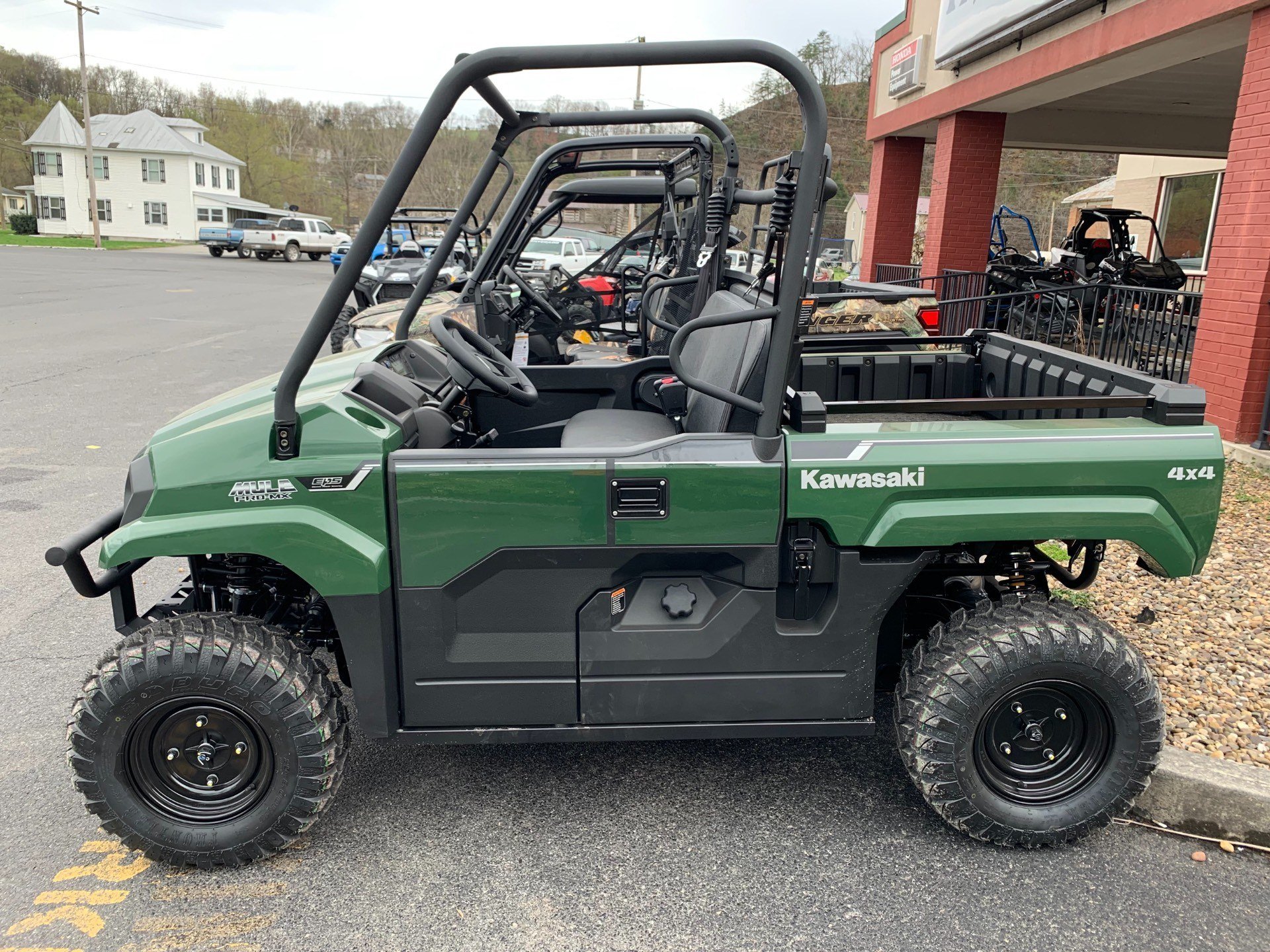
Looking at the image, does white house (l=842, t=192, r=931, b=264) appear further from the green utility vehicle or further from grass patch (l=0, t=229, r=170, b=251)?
the green utility vehicle

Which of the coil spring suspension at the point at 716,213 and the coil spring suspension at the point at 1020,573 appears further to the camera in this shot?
the coil spring suspension at the point at 716,213

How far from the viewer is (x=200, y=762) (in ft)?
9.07

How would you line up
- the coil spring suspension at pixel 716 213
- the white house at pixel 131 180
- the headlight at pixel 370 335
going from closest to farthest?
the coil spring suspension at pixel 716 213, the headlight at pixel 370 335, the white house at pixel 131 180

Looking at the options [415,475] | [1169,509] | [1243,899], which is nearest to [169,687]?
[415,475]

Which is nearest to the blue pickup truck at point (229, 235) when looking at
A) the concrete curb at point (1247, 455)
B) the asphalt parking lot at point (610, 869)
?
the concrete curb at point (1247, 455)

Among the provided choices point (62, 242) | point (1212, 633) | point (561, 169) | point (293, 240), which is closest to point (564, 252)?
point (561, 169)

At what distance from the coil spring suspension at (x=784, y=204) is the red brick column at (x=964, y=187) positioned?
12.4 meters

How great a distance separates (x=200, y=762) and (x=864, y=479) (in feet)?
6.69

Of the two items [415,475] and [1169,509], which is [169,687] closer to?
[415,475]

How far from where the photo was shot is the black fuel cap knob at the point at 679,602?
2.75m

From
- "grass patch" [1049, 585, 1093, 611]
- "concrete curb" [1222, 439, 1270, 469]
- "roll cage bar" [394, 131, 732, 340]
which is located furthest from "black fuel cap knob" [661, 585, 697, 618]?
"concrete curb" [1222, 439, 1270, 469]

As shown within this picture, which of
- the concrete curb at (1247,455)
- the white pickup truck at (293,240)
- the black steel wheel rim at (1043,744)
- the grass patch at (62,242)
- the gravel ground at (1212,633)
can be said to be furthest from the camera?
the grass patch at (62,242)

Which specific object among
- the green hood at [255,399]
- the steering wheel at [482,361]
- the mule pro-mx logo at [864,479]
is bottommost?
the mule pro-mx logo at [864,479]

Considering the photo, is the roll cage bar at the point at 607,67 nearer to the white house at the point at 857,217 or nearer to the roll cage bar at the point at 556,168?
the roll cage bar at the point at 556,168
